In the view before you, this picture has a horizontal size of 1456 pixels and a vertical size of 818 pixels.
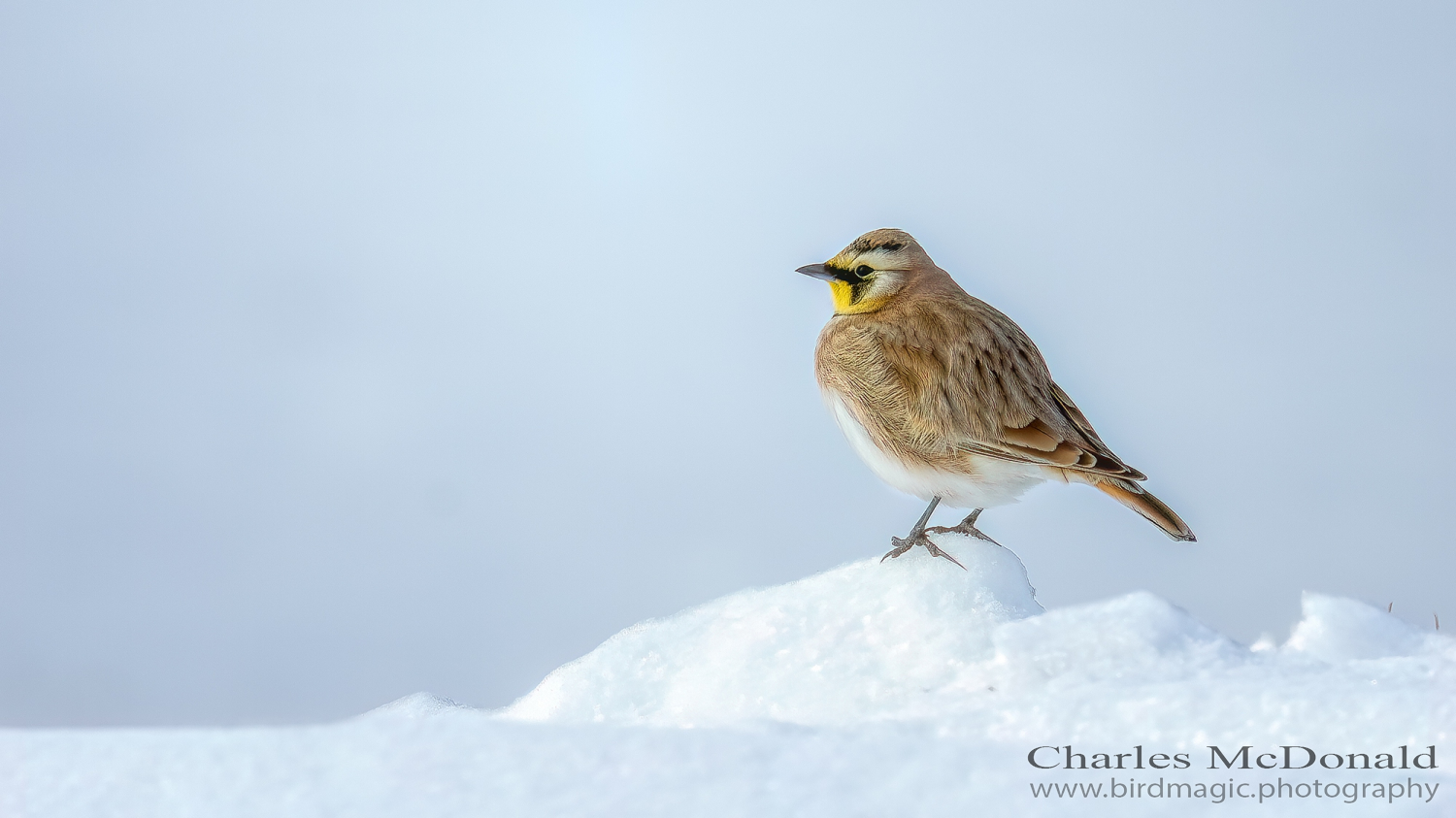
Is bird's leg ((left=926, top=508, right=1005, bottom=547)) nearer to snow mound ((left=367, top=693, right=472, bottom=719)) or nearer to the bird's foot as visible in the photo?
the bird's foot

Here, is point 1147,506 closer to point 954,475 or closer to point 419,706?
point 954,475

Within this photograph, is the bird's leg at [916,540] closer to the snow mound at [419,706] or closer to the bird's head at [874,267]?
the bird's head at [874,267]

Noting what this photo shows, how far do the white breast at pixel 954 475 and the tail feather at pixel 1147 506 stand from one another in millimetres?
244

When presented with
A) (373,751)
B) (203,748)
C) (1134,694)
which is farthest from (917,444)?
(203,748)

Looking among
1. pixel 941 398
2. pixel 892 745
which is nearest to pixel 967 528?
pixel 941 398

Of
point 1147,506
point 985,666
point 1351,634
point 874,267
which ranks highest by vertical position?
point 874,267

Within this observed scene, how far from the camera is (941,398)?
486cm

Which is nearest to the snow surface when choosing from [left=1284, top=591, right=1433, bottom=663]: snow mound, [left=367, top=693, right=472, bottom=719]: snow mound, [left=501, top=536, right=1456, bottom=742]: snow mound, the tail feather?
[left=501, top=536, right=1456, bottom=742]: snow mound

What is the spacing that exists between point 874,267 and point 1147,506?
1.75 metres

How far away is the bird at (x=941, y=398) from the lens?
4641mm

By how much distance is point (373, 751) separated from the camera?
303 cm

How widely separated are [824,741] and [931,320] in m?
2.62

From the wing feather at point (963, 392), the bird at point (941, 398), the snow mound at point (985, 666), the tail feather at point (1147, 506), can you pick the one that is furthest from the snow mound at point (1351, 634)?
the wing feather at point (963, 392)

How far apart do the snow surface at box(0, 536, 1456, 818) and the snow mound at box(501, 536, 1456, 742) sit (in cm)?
1
